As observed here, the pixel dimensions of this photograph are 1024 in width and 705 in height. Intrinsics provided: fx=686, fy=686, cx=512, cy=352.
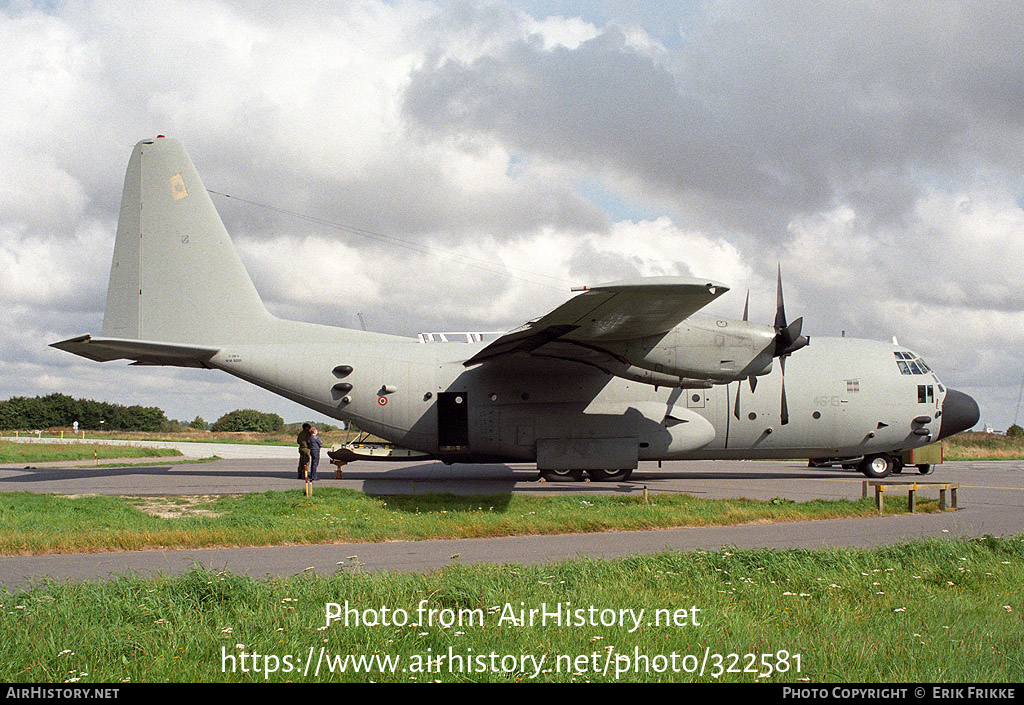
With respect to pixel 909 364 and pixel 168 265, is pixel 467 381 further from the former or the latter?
pixel 909 364

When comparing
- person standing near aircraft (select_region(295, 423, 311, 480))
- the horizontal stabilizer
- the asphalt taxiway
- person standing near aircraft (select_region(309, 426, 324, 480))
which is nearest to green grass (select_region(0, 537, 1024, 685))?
the asphalt taxiway

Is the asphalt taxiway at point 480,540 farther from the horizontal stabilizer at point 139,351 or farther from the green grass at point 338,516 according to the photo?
the horizontal stabilizer at point 139,351

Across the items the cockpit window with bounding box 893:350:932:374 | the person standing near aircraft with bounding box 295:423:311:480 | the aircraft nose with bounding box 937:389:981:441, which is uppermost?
the cockpit window with bounding box 893:350:932:374

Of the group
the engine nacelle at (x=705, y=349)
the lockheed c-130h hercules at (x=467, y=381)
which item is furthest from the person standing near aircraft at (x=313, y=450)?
the engine nacelle at (x=705, y=349)

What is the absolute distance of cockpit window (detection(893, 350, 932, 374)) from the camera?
2080 centimetres

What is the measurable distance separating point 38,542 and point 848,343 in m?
20.7

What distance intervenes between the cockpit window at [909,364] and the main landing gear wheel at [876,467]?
9.82 ft

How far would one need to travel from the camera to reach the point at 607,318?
14773mm

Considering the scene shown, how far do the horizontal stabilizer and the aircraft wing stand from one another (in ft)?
26.5

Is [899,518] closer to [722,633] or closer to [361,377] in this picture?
[722,633]

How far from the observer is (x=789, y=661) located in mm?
4887

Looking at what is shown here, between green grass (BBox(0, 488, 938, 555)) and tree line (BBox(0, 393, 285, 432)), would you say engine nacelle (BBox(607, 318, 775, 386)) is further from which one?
tree line (BBox(0, 393, 285, 432))

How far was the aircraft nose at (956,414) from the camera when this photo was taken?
2095 centimetres
